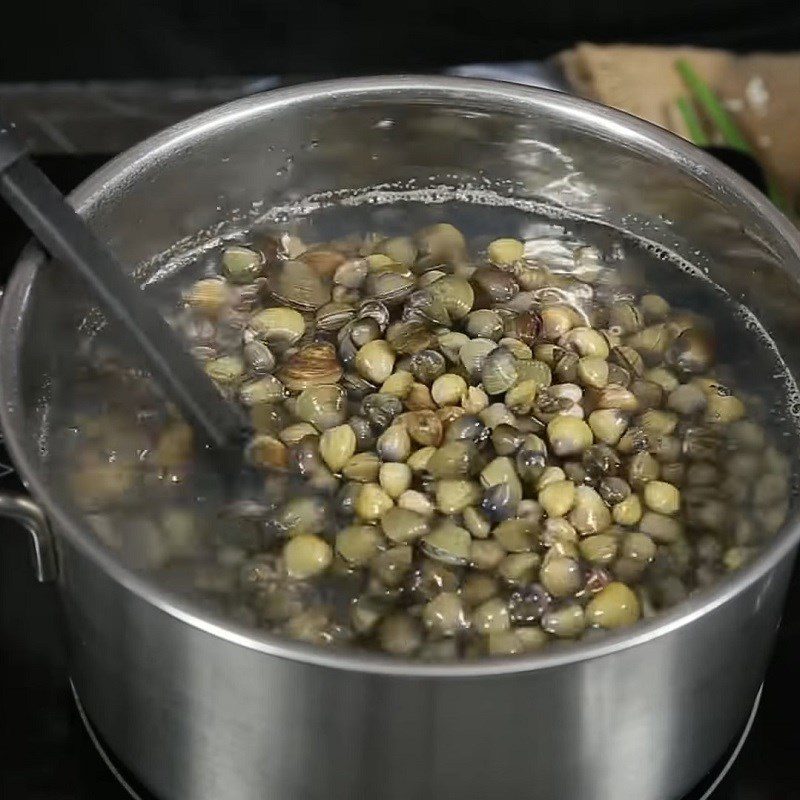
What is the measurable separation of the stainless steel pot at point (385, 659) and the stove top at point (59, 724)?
0.16 ft

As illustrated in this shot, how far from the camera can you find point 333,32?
1.15 m

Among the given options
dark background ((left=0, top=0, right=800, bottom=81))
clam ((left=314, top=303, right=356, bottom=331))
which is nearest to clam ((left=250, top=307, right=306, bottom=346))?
clam ((left=314, top=303, right=356, bottom=331))

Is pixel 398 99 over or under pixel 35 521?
over

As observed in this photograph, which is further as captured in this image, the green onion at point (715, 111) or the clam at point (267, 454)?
the green onion at point (715, 111)

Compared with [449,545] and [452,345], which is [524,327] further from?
[449,545]

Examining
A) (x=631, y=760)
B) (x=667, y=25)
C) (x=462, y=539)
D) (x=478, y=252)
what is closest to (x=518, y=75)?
(x=667, y=25)

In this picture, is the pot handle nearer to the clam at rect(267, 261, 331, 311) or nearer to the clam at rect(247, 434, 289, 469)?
the clam at rect(247, 434, 289, 469)

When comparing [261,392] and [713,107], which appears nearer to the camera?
[261,392]

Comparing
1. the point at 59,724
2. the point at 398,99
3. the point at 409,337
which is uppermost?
the point at 398,99

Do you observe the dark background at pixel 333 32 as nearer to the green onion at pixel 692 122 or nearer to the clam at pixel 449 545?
the green onion at pixel 692 122

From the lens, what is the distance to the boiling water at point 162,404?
25.5 inches

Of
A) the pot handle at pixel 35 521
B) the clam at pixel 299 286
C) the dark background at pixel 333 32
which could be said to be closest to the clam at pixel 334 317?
the clam at pixel 299 286

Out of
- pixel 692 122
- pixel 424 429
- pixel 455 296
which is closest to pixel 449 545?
pixel 424 429

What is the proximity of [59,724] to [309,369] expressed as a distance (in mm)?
235
